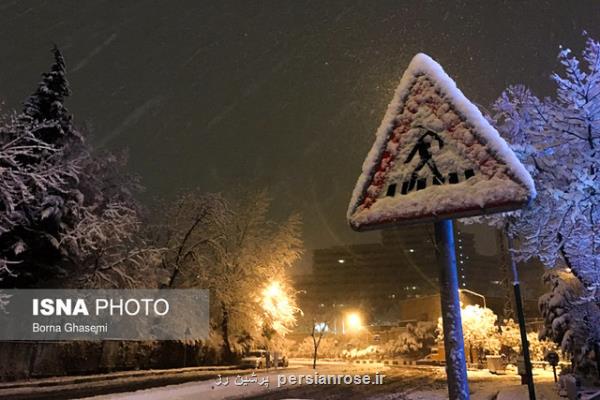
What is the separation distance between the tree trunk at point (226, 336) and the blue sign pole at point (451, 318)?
3480 centimetres

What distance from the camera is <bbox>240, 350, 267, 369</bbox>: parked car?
→ 35.1m

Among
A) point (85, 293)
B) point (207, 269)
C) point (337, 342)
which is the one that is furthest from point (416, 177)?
point (337, 342)

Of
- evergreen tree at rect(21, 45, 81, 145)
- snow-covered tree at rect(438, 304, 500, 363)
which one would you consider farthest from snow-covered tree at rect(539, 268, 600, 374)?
evergreen tree at rect(21, 45, 81, 145)

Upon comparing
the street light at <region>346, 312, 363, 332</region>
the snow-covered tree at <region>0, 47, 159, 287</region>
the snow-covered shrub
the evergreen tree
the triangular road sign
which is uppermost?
the evergreen tree

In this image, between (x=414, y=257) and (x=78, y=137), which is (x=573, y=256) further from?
(x=414, y=257)

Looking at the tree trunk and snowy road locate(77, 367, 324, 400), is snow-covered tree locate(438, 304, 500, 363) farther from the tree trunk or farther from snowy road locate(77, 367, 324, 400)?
snowy road locate(77, 367, 324, 400)

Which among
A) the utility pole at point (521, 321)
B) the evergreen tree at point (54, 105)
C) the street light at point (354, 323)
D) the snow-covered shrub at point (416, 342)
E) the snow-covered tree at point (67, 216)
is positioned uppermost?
the evergreen tree at point (54, 105)

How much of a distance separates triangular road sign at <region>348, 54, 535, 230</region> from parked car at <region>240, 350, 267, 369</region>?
34.5 meters

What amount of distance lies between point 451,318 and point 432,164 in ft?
2.51

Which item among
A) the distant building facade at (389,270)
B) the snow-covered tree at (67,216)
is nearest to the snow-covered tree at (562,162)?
the snow-covered tree at (67,216)

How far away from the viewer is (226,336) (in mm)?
35750

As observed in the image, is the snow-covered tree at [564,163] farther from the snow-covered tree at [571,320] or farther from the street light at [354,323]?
the street light at [354,323]

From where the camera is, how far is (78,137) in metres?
27.7

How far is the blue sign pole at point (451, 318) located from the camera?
7.57ft
